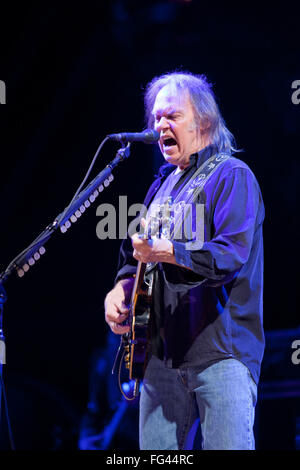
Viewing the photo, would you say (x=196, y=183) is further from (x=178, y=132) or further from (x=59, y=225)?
Result: (x=59, y=225)

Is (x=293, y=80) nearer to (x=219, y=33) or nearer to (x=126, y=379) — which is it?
(x=219, y=33)

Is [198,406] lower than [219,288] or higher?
lower

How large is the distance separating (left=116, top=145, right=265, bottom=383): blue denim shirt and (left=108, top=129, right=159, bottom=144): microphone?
38cm

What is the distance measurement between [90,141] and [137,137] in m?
3.43

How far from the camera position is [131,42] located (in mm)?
5270

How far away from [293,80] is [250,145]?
2.46 ft

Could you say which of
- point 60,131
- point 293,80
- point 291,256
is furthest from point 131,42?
point 291,256

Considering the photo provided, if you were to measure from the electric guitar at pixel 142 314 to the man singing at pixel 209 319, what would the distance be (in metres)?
0.04

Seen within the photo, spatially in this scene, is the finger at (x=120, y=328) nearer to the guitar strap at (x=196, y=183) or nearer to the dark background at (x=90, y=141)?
the guitar strap at (x=196, y=183)

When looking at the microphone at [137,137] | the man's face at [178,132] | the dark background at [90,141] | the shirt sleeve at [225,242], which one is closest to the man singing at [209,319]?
the shirt sleeve at [225,242]

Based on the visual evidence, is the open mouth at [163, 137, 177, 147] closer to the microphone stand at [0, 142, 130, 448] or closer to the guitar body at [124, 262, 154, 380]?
the microphone stand at [0, 142, 130, 448]

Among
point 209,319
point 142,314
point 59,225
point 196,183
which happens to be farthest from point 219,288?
point 59,225

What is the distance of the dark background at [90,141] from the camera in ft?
16.1

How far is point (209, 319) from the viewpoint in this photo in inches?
87.0
